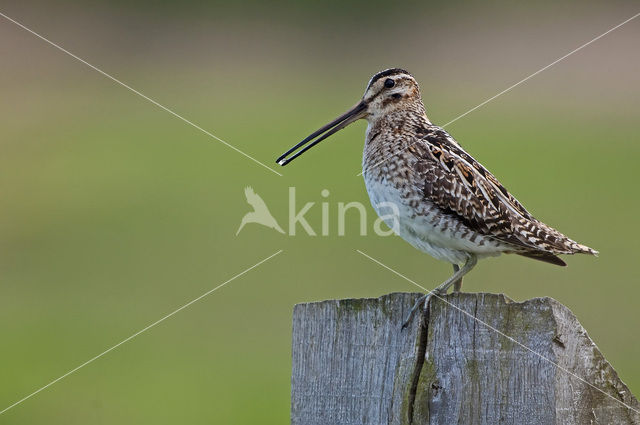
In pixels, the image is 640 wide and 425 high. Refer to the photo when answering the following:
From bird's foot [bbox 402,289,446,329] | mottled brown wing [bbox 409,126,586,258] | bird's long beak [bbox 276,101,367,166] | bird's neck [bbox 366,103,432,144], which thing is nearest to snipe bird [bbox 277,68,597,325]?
mottled brown wing [bbox 409,126,586,258]

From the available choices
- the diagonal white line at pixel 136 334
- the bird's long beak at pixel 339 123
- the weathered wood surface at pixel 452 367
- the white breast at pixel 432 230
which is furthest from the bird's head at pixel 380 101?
the diagonal white line at pixel 136 334

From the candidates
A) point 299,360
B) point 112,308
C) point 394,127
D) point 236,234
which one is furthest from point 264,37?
point 299,360

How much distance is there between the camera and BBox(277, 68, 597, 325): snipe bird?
18.1ft

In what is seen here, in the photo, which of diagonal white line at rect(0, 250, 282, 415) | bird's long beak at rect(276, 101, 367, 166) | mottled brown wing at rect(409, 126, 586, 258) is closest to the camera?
mottled brown wing at rect(409, 126, 586, 258)

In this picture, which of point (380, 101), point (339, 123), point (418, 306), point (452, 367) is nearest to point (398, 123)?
point (380, 101)

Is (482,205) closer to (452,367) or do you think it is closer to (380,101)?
(380,101)

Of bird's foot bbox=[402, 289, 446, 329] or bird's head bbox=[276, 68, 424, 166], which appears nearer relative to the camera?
bird's foot bbox=[402, 289, 446, 329]

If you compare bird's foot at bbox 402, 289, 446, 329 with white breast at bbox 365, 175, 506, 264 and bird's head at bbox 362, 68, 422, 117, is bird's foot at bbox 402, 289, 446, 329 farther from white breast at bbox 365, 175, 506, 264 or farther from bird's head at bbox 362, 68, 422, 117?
bird's head at bbox 362, 68, 422, 117

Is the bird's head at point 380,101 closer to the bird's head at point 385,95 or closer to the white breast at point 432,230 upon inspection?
the bird's head at point 385,95

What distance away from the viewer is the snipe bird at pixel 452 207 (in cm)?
553

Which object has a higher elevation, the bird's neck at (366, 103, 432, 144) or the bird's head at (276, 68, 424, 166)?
the bird's head at (276, 68, 424, 166)

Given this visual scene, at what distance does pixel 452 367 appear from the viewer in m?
3.54

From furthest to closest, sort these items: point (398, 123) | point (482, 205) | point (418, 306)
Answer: point (398, 123) < point (482, 205) < point (418, 306)

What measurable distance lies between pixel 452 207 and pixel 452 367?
6.90 ft
